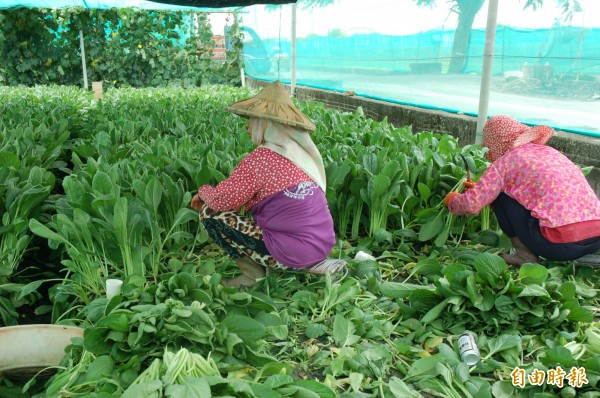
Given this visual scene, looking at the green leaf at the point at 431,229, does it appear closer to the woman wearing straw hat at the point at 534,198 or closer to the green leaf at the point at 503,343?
the woman wearing straw hat at the point at 534,198

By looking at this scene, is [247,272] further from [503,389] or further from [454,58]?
[454,58]

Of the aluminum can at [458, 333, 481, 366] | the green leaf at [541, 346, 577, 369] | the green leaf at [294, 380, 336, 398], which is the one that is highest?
the green leaf at [541, 346, 577, 369]

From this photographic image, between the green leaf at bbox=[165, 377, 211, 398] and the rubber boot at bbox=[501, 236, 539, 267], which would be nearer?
the green leaf at bbox=[165, 377, 211, 398]

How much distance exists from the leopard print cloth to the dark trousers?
120 cm

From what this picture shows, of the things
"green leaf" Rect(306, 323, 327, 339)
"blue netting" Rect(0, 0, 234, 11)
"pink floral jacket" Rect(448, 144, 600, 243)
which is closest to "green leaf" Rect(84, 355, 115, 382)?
"green leaf" Rect(306, 323, 327, 339)

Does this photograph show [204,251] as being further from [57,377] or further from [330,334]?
[57,377]

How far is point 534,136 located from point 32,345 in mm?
2555

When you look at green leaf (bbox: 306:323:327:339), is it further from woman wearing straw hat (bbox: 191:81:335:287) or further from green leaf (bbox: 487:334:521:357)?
green leaf (bbox: 487:334:521:357)

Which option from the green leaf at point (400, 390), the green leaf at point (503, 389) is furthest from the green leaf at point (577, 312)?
the green leaf at point (400, 390)

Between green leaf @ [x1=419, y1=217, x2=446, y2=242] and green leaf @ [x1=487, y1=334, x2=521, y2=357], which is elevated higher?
green leaf @ [x1=419, y1=217, x2=446, y2=242]

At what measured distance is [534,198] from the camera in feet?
9.50

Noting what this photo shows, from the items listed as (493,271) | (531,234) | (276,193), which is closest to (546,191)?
(531,234)

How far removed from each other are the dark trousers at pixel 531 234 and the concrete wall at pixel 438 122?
1.63 metres

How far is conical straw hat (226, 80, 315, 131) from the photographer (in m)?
2.71
